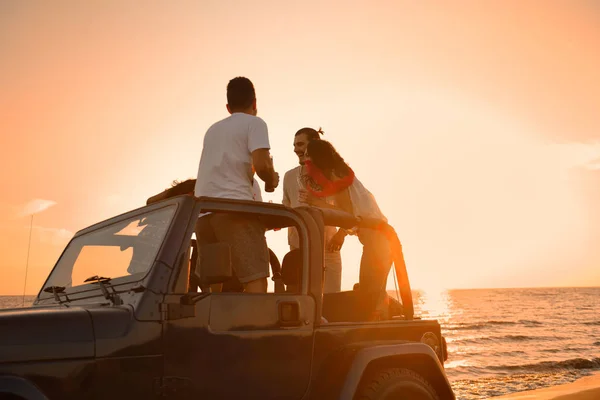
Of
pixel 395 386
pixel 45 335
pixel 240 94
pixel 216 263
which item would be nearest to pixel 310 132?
pixel 240 94

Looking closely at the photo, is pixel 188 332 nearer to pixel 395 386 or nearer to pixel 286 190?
pixel 395 386

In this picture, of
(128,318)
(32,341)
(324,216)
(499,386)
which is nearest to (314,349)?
(324,216)

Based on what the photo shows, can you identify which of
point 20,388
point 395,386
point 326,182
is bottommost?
point 395,386

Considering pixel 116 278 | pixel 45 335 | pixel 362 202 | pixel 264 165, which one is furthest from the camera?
pixel 362 202

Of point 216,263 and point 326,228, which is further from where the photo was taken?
point 326,228

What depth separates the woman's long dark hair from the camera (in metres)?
4.88

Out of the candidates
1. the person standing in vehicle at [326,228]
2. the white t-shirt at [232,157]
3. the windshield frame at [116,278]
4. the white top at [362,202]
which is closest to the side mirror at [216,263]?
the windshield frame at [116,278]

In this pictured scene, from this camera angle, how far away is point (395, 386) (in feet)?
12.3

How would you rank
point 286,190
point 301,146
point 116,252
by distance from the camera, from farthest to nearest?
point 286,190, point 301,146, point 116,252

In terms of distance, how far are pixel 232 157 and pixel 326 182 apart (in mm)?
1311

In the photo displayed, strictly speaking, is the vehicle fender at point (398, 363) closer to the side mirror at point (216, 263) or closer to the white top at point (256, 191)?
the side mirror at point (216, 263)

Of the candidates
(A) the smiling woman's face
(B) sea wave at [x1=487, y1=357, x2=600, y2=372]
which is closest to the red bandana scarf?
(A) the smiling woman's face

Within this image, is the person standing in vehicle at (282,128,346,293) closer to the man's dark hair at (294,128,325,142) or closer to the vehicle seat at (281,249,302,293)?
the man's dark hair at (294,128,325,142)

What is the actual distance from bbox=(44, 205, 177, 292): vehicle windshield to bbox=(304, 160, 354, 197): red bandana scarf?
6.16ft
